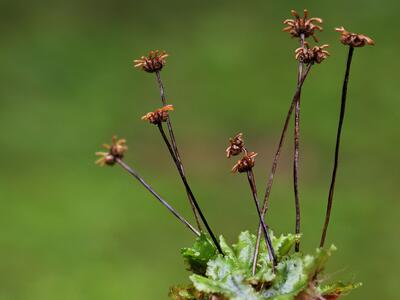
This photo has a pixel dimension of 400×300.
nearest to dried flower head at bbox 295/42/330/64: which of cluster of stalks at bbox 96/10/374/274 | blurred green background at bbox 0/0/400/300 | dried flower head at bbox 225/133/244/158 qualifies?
cluster of stalks at bbox 96/10/374/274

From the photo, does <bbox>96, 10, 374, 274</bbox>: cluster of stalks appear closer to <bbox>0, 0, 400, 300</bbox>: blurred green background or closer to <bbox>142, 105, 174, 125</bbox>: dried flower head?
<bbox>142, 105, 174, 125</bbox>: dried flower head

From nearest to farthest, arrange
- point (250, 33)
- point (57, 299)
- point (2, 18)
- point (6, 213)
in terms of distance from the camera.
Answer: point (57, 299)
point (6, 213)
point (250, 33)
point (2, 18)

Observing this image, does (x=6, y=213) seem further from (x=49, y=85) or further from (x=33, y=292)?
(x=49, y=85)

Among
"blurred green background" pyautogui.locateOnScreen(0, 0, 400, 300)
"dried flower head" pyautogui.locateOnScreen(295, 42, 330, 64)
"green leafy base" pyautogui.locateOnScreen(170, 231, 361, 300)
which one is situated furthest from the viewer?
"blurred green background" pyautogui.locateOnScreen(0, 0, 400, 300)

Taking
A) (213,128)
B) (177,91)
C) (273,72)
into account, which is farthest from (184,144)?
(273,72)

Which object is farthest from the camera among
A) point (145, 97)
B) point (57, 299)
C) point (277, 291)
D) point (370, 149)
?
point (145, 97)

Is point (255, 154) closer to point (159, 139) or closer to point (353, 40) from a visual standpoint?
point (353, 40)
